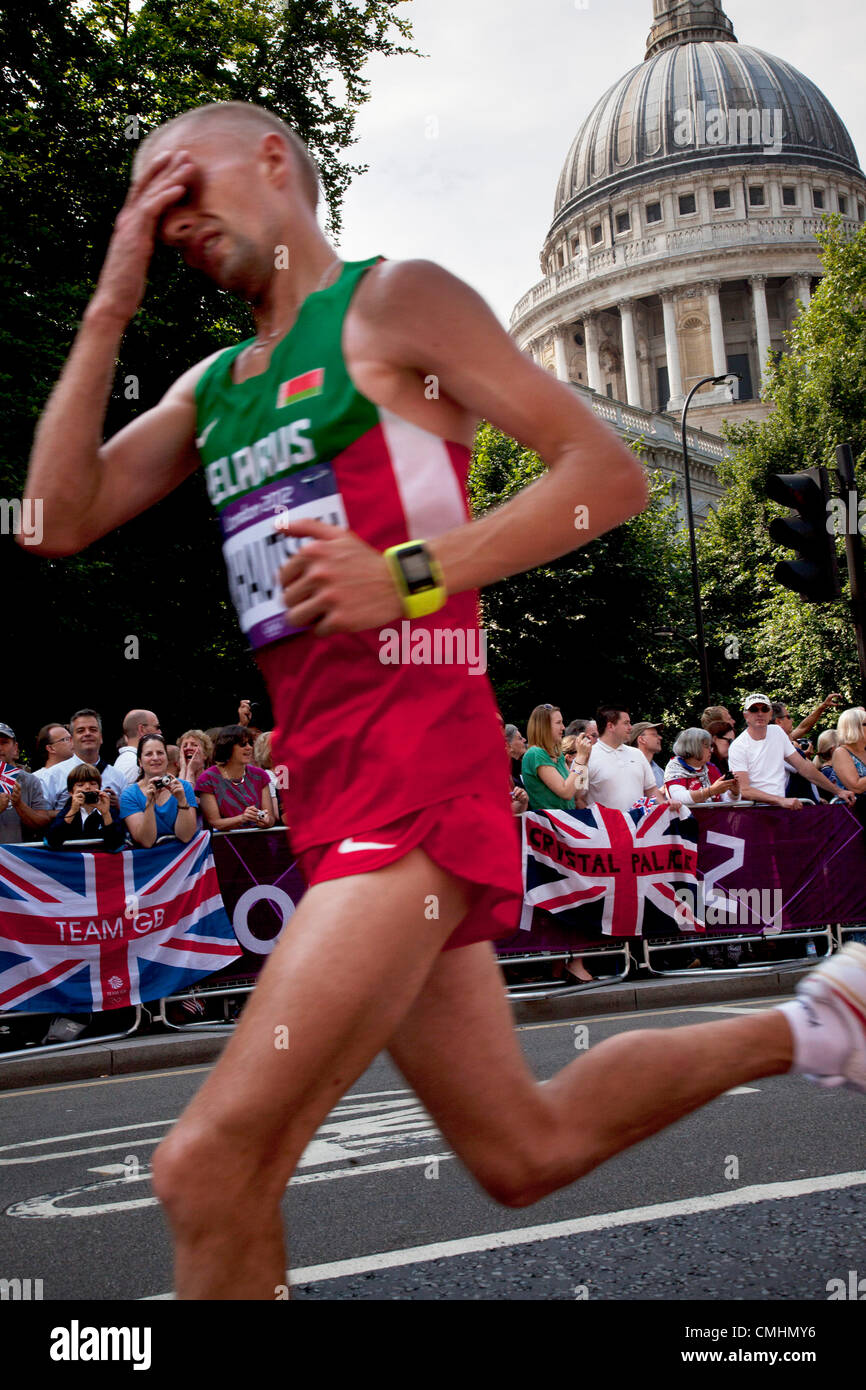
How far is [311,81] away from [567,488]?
25436mm

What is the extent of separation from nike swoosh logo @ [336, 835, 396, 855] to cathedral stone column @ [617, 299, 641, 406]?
3642 inches

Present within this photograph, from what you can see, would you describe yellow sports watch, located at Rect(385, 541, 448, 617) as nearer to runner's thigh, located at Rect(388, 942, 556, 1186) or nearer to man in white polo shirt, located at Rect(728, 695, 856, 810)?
runner's thigh, located at Rect(388, 942, 556, 1186)

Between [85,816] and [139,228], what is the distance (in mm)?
7046

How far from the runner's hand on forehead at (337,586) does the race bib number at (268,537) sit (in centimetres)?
15

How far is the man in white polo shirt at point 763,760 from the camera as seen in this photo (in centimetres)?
1110

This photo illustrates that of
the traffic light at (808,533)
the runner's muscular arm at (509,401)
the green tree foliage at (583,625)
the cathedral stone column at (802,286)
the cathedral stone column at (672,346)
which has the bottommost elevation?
the runner's muscular arm at (509,401)

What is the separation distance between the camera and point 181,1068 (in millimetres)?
8289

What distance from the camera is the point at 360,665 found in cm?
221

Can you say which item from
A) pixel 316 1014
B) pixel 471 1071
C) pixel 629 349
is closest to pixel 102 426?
pixel 316 1014

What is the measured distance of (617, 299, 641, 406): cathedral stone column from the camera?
91.6 meters

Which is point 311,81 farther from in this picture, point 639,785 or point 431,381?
point 431,381

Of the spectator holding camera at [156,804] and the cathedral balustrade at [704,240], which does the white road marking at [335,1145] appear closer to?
the spectator holding camera at [156,804]

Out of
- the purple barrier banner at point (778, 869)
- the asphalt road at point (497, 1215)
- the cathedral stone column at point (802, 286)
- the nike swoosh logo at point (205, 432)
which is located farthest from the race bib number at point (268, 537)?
the cathedral stone column at point (802, 286)

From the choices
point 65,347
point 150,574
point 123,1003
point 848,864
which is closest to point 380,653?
point 123,1003
